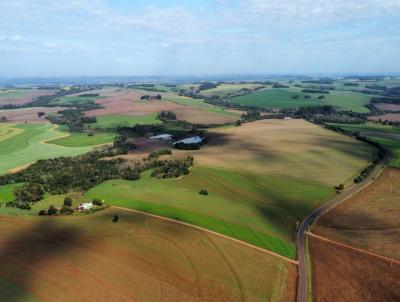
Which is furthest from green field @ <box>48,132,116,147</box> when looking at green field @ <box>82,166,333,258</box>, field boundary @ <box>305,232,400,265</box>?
field boundary @ <box>305,232,400,265</box>

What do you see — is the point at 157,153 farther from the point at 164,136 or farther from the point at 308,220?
the point at 308,220

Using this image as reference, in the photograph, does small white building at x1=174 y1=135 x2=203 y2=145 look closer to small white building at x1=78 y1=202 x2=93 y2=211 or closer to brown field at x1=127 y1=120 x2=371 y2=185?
brown field at x1=127 y1=120 x2=371 y2=185

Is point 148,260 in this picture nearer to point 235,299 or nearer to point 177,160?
point 235,299

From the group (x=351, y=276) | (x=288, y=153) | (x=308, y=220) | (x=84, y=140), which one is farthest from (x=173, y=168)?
(x=84, y=140)

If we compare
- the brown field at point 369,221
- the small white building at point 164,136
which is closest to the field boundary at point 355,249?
the brown field at point 369,221

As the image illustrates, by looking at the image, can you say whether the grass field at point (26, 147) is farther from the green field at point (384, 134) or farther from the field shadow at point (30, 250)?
the green field at point (384, 134)

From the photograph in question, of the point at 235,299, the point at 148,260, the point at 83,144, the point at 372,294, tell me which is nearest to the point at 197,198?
the point at 148,260

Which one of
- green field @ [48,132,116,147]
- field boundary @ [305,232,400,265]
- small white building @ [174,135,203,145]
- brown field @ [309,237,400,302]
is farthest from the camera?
green field @ [48,132,116,147]
